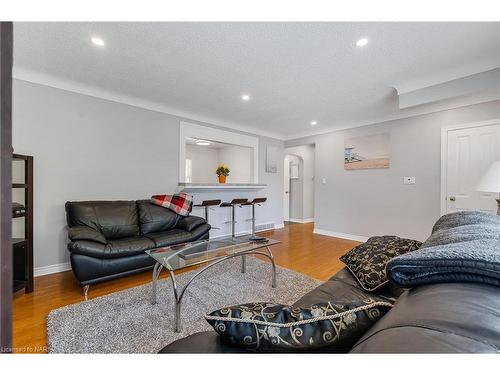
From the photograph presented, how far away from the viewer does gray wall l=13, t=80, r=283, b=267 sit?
2672mm

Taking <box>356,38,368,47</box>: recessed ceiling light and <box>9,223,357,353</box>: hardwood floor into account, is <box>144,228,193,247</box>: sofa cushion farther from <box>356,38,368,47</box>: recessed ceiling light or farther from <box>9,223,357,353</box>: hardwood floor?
<box>356,38,368,47</box>: recessed ceiling light

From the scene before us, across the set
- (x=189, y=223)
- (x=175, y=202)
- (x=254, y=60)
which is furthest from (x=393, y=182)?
(x=175, y=202)

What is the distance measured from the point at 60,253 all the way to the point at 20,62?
2232 mm

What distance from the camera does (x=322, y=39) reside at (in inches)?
77.4

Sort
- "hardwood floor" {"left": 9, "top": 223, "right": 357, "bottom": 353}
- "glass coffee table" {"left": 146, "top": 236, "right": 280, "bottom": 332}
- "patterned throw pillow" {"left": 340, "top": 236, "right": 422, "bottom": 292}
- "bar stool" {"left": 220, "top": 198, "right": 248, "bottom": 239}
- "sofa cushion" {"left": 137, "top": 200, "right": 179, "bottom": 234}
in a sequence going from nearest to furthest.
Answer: "patterned throw pillow" {"left": 340, "top": 236, "right": 422, "bottom": 292} < "hardwood floor" {"left": 9, "top": 223, "right": 357, "bottom": 353} < "glass coffee table" {"left": 146, "top": 236, "right": 280, "bottom": 332} < "sofa cushion" {"left": 137, "top": 200, "right": 179, "bottom": 234} < "bar stool" {"left": 220, "top": 198, "right": 248, "bottom": 239}

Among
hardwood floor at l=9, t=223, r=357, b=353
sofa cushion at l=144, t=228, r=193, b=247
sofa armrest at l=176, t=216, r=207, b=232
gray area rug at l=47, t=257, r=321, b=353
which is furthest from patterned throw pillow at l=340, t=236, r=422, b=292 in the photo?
sofa armrest at l=176, t=216, r=207, b=232

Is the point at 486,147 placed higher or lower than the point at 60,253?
higher

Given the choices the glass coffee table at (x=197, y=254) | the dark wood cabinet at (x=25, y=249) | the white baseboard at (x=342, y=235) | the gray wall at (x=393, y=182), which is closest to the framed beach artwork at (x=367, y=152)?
the gray wall at (x=393, y=182)

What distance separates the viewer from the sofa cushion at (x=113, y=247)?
7.11 feet

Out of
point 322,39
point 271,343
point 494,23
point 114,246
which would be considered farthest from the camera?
point 114,246

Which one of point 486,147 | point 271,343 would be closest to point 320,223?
point 486,147

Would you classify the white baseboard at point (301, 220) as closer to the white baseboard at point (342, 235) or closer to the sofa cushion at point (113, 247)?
the white baseboard at point (342, 235)

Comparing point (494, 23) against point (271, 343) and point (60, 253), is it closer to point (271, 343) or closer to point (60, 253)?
point (271, 343)
